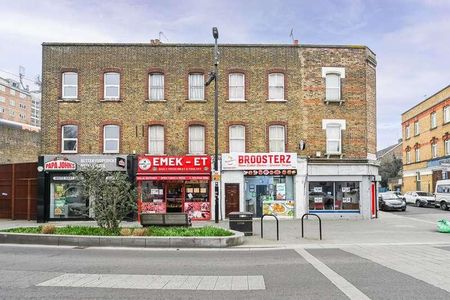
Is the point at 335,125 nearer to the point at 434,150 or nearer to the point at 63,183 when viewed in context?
the point at 63,183

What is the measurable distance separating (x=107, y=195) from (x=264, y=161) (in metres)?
12.0

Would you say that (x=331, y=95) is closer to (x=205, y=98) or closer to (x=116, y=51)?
(x=205, y=98)

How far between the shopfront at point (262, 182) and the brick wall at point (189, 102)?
782mm

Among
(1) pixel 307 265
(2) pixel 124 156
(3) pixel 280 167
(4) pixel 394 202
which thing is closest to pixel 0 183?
(2) pixel 124 156

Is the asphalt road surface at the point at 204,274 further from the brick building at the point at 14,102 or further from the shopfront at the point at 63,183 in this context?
the brick building at the point at 14,102

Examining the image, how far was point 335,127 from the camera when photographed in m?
26.4

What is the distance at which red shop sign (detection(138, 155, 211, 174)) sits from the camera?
2530 cm

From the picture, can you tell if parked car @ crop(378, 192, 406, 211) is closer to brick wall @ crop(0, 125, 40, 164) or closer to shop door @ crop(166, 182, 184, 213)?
shop door @ crop(166, 182, 184, 213)

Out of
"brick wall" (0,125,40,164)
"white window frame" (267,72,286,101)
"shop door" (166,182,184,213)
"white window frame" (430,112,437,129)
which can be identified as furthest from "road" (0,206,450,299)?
"white window frame" (430,112,437,129)

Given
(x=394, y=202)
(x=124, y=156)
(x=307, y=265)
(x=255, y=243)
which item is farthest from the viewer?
(x=394, y=202)

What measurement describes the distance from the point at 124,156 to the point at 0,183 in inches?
311

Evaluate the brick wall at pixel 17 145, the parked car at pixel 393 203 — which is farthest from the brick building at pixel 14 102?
the parked car at pixel 393 203

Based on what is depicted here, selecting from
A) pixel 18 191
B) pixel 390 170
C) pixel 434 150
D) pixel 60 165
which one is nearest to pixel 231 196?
pixel 60 165

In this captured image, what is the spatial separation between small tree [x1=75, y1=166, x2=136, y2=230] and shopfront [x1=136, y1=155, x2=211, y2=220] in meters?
8.99
